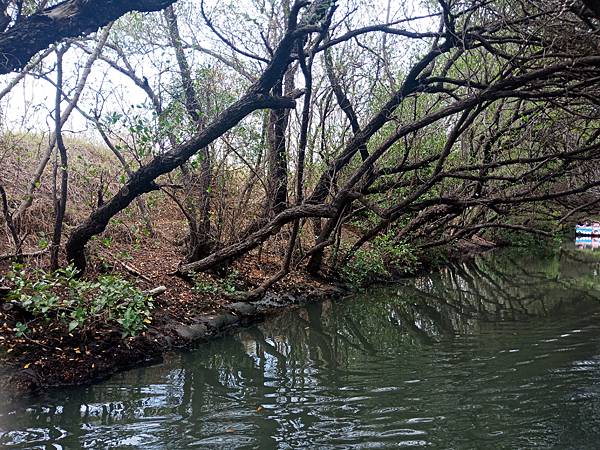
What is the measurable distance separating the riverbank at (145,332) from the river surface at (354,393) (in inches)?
10.7

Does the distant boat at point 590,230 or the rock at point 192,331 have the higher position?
the distant boat at point 590,230

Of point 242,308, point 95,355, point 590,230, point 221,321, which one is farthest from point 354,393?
point 590,230

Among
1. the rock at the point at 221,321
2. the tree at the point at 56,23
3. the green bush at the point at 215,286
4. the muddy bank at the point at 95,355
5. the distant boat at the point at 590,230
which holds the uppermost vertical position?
the distant boat at the point at 590,230

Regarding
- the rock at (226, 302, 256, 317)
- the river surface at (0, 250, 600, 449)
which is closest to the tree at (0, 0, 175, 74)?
the river surface at (0, 250, 600, 449)

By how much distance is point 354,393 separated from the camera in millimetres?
5586

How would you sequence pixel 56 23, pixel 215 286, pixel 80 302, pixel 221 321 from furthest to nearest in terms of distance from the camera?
pixel 215 286, pixel 221 321, pixel 80 302, pixel 56 23

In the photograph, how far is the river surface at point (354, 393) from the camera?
14.7 ft

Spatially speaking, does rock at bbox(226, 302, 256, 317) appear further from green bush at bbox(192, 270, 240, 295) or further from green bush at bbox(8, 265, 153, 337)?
green bush at bbox(8, 265, 153, 337)

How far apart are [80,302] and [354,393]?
3.55m

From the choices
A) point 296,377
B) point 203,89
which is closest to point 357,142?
point 203,89

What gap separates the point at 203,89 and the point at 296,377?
6.24m

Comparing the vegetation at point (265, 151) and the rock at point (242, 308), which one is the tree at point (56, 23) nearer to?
the vegetation at point (265, 151)

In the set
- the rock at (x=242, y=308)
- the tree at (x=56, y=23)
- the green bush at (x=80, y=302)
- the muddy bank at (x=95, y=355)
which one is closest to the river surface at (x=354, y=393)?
the muddy bank at (x=95, y=355)

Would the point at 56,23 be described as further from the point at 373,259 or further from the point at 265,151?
the point at 373,259
